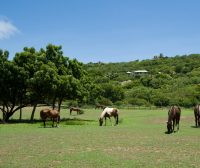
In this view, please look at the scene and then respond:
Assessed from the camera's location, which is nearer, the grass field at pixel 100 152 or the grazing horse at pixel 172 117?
the grass field at pixel 100 152

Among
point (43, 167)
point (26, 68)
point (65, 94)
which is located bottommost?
point (43, 167)

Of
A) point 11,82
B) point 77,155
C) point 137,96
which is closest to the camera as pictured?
point 77,155

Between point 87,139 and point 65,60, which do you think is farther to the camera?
point 65,60

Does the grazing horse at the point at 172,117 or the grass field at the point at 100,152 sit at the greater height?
the grazing horse at the point at 172,117

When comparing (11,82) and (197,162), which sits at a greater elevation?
(11,82)

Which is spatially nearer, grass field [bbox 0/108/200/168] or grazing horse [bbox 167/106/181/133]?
grass field [bbox 0/108/200/168]

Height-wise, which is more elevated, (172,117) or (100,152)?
(172,117)

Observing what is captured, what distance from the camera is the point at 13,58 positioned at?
43312 mm

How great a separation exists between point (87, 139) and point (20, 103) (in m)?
23.3

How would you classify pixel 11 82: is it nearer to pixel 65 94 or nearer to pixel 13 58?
pixel 13 58

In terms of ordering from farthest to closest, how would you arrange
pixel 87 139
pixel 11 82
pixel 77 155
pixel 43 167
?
pixel 11 82 < pixel 87 139 < pixel 77 155 < pixel 43 167

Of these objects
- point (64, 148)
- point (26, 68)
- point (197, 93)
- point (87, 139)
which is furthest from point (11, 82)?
point (197, 93)

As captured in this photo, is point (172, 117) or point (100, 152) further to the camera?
point (172, 117)

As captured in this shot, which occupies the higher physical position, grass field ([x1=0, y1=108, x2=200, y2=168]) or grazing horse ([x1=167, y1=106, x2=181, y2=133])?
grazing horse ([x1=167, y1=106, x2=181, y2=133])
